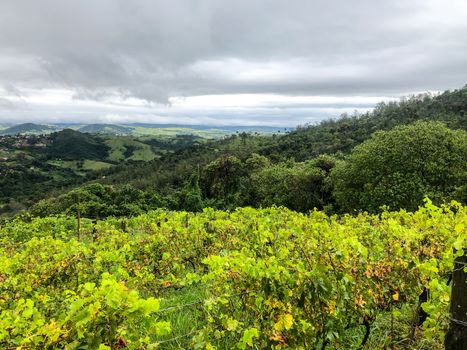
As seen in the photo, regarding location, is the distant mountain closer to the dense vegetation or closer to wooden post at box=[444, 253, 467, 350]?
the dense vegetation

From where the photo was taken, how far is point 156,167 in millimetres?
102562

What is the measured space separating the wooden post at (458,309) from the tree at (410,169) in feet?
84.8

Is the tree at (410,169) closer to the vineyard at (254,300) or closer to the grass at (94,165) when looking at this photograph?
the vineyard at (254,300)

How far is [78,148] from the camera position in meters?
182

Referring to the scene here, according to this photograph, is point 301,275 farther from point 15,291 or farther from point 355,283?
point 15,291

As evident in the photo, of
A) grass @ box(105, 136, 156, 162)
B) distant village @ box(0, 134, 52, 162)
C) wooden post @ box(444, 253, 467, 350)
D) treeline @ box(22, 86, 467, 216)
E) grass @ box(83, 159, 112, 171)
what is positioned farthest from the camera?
distant village @ box(0, 134, 52, 162)

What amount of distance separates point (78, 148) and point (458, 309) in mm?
196940

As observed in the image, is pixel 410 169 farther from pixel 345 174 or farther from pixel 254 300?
pixel 254 300

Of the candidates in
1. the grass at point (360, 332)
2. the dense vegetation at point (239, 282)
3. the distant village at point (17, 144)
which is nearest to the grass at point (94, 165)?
the distant village at point (17, 144)

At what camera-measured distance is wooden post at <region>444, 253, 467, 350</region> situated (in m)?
3.09

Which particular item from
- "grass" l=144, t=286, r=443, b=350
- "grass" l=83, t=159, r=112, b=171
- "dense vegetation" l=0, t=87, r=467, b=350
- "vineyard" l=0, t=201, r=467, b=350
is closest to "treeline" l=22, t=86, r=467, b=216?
"dense vegetation" l=0, t=87, r=467, b=350

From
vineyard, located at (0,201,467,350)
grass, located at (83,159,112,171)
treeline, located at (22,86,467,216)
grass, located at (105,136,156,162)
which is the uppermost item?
vineyard, located at (0,201,467,350)

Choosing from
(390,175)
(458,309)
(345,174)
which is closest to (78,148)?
(345,174)

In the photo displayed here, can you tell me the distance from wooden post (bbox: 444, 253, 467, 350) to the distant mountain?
176963 millimetres
